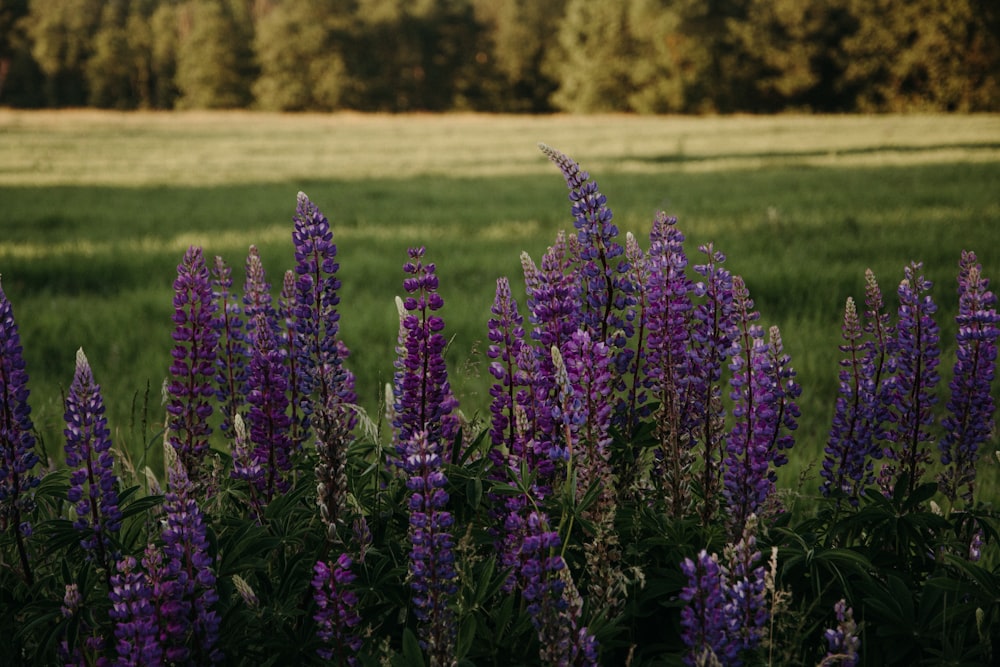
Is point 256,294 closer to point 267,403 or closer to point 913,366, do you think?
point 267,403

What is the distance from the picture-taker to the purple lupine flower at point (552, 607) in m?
1.38

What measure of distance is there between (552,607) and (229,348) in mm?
1316

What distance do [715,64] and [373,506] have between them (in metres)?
59.8

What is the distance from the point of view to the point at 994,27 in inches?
1903

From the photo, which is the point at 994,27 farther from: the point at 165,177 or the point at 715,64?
the point at 165,177

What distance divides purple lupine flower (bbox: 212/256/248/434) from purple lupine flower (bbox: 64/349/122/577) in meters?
0.55

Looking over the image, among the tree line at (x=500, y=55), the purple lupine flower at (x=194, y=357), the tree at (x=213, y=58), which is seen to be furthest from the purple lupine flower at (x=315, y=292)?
the tree at (x=213, y=58)

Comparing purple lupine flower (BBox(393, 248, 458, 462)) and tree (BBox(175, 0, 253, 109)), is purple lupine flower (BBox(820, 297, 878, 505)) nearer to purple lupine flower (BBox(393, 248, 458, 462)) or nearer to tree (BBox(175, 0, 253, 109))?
purple lupine flower (BBox(393, 248, 458, 462))

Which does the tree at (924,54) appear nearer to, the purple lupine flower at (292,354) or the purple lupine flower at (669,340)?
the purple lupine flower at (669,340)

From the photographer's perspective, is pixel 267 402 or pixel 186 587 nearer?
pixel 186 587

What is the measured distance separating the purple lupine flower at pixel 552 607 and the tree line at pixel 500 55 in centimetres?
5617

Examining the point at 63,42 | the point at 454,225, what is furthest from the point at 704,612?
the point at 63,42

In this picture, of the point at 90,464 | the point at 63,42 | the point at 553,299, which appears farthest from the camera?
the point at 63,42

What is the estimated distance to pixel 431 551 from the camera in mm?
1479
